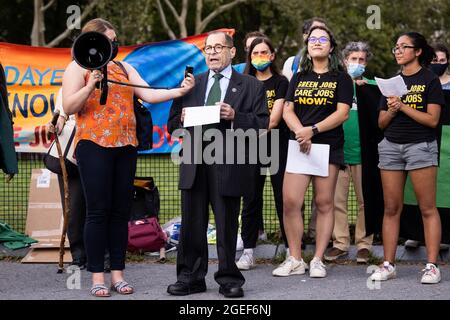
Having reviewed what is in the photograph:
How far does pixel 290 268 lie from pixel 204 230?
1112 millimetres

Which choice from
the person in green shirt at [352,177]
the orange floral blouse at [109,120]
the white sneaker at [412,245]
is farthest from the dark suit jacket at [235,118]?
the white sneaker at [412,245]

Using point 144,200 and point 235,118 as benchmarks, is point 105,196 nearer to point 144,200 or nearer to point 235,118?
point 235,118

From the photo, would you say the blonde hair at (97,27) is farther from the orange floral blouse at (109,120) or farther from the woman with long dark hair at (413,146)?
the woman with long dark hair at (413,146)

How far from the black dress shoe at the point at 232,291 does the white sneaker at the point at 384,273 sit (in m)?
1.27

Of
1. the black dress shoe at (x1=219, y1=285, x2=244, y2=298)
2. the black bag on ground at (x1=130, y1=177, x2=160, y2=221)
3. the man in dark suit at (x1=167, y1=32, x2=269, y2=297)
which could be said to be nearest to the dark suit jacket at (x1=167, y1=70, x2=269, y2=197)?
the man in dark suit at (x1=167, y1=32, x2=269, y2=297)

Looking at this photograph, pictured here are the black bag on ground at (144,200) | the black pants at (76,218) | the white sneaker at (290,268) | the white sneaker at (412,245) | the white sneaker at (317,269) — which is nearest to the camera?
the white sneaker at (317,269)

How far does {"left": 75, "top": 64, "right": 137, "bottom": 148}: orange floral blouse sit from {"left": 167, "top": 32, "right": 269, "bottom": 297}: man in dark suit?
0.37 m

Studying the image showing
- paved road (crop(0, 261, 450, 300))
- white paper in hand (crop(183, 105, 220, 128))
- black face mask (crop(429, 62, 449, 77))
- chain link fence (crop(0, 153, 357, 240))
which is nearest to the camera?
white paper in hand (crop(183, 105, 220, 128))

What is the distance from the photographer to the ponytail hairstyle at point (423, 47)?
7504mm

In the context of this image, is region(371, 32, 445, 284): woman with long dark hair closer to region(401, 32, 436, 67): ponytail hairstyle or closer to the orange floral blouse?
region(401, 32, 436, 67): ponytail hairstyle

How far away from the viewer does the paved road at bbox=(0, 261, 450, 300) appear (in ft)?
22.5

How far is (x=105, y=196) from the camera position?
676 centimetres

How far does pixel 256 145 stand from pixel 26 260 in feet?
9.40
